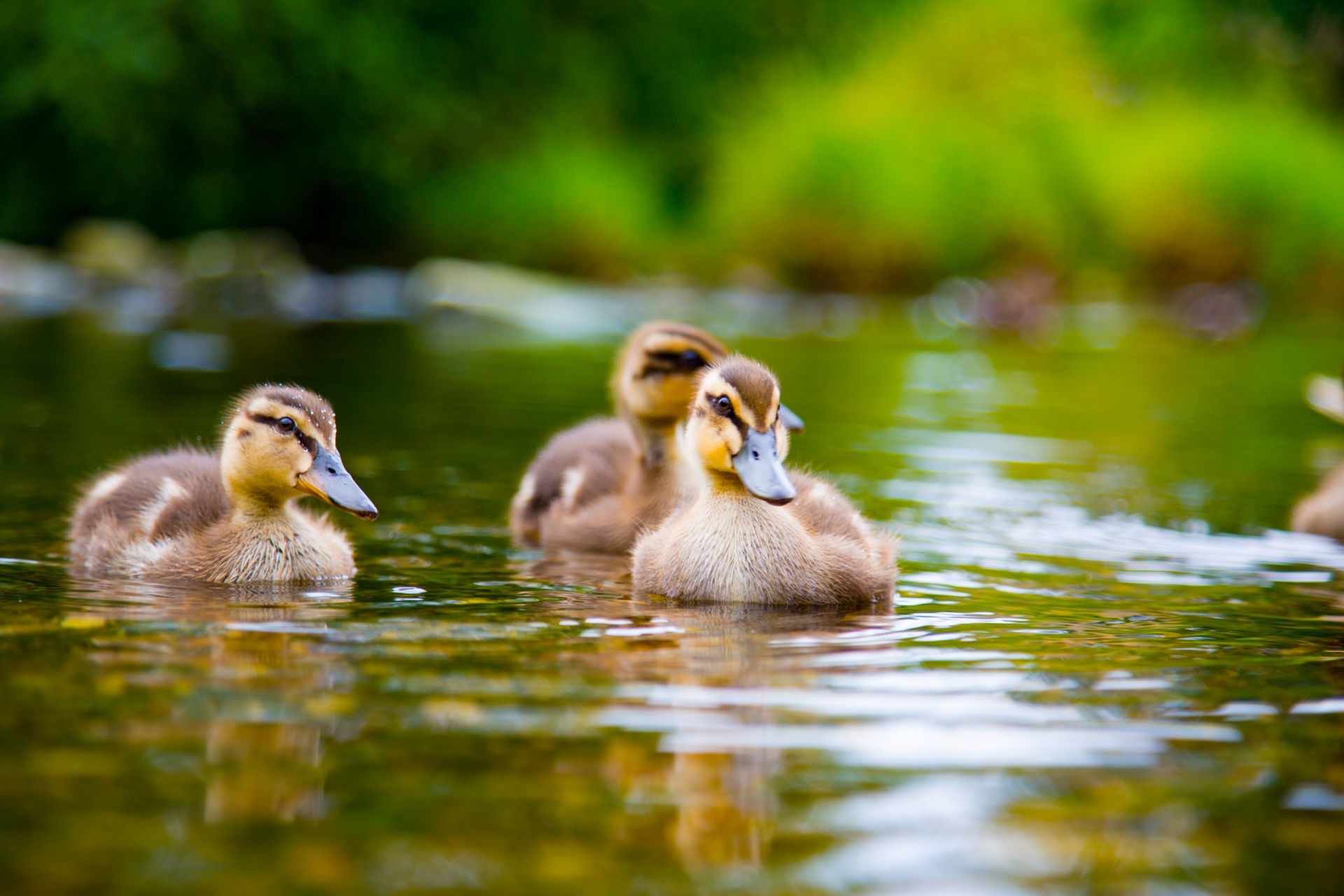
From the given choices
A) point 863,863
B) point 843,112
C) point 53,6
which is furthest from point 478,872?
point 843,112

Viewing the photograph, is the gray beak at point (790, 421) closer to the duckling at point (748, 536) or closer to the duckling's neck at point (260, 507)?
the duckling at point (748, 536)

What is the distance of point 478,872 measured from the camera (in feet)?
10.4

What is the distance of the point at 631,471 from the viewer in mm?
7684

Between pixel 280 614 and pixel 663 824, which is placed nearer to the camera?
pixel 663 824

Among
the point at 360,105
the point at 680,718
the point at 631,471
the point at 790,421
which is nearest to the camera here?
the point at 680,718

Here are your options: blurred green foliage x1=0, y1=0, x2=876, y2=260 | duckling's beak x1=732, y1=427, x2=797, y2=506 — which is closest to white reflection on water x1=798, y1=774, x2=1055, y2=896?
duckling's beak x1=732, y1=427, x2=797, y2=506

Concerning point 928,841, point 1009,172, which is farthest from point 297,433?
point 1009,172

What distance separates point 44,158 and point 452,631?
2276 centimetres

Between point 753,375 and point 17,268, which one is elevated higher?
point 17,268

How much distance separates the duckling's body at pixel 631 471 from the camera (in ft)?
23.9

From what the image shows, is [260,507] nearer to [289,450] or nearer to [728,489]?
[289,450]

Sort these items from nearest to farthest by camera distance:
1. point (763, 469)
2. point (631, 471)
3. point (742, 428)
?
point (763, 469) → point (742, 428) → point (631, 471)

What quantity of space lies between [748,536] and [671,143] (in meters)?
24.2

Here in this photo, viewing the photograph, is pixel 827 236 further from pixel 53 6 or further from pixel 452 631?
pixel 452 631
